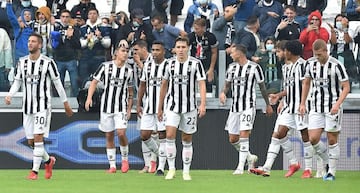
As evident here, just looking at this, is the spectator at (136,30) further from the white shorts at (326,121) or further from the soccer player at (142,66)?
the white shorts at (326,121)

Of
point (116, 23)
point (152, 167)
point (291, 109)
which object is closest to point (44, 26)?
point (116, 23)

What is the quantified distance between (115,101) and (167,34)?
233 centimetres

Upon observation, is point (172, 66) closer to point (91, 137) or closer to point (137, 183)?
point (137, 183)

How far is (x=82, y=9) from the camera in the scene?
2242 centimetres

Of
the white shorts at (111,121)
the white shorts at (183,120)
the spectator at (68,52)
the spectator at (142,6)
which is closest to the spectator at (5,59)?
the spectator at (68,52)

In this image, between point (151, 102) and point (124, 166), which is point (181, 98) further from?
point (124, 166)

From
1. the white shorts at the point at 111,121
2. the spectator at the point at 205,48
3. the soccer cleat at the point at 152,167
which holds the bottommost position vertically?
the soccer cleat at the point at 152,167

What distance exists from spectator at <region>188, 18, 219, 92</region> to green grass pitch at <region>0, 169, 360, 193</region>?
2.29 m

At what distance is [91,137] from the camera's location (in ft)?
70.5

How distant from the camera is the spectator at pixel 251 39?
68.2 feet

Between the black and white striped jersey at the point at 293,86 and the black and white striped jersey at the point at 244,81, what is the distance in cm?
73

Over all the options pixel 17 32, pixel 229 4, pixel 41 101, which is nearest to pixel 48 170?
pixel 41 101

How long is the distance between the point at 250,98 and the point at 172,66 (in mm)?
2230

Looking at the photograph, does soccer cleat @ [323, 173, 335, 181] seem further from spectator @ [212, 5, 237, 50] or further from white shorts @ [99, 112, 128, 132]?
spectator @ [212, 5, 237, 50]
